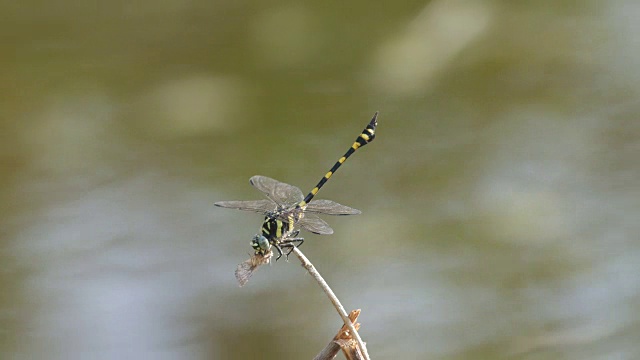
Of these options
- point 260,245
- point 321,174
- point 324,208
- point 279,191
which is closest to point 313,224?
point 324,208

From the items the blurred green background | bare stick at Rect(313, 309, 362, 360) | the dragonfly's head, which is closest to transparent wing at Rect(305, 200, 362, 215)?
the dragonfly's head

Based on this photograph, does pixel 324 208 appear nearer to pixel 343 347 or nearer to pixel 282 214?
pixel 282 214

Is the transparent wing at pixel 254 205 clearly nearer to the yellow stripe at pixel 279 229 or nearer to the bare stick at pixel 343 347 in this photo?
the yellow stripe at pixel 279 229

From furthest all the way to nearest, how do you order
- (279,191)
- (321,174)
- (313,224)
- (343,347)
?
(321,174), (279,191), (313,224), (343,347)

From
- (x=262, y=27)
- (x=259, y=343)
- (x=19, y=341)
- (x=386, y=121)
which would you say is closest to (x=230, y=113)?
(x=262, y=27)

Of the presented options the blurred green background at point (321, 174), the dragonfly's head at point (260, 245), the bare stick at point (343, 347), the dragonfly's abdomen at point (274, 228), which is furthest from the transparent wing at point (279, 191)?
the blurred green background at point (321, 174)
